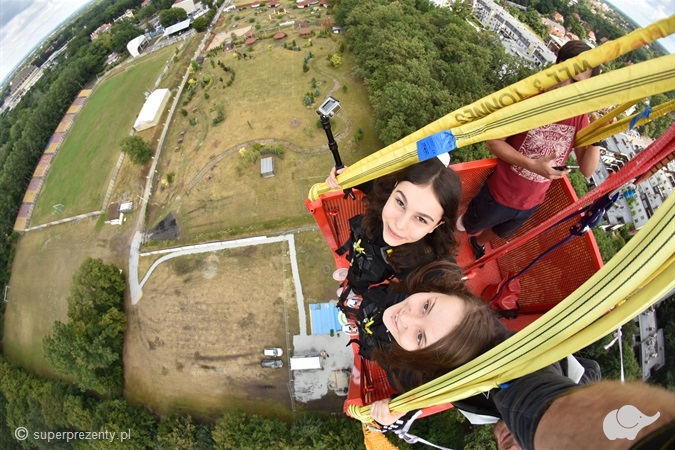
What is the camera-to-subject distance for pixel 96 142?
26.4 metres

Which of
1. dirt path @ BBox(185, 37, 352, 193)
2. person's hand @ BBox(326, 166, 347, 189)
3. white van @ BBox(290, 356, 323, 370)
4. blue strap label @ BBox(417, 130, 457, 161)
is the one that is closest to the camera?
blue strap label @ BBox(417, 130, 457, 161)

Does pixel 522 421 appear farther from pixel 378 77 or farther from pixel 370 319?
pixel 378 77

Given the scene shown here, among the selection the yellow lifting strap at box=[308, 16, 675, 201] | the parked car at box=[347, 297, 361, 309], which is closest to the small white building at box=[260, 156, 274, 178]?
the parked car at box=[347, 297, 361, 309]

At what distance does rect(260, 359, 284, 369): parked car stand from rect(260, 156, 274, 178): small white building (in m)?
9.80

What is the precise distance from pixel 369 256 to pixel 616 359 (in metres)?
17.1

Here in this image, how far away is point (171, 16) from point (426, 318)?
4594cm

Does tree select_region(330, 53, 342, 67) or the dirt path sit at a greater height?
tree select_region(330, 53, 342, 67)

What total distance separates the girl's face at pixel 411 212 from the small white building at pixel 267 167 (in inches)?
586

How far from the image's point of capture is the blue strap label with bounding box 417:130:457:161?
10.2 feet

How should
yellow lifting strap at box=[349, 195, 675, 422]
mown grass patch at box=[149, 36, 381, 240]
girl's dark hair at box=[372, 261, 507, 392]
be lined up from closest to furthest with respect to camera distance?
1. yellow lifting strap at box=[349, 195, 675, 422]
2. girl's dark hair at box=[372, 261, 507, 392]
3. mown grass patch at box=[149, 36, 381, 240]

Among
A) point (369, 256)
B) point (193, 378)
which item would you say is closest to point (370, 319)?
point (369, 256)

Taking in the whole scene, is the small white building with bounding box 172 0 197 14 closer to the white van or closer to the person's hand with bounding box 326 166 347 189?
the white van

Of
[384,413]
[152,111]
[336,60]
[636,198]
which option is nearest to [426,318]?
[384,413]

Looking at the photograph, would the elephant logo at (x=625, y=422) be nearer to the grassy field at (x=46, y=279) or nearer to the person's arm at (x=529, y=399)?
the person's arm at (x=529, y=399)
